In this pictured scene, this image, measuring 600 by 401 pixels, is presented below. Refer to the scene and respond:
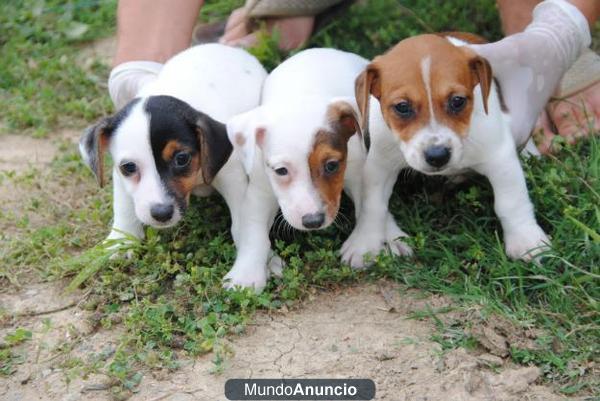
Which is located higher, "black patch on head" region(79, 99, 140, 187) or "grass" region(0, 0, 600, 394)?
"black patch on head" region(79, 99, 140, 187)

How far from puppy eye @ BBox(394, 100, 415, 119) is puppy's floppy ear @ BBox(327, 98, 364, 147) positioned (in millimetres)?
249

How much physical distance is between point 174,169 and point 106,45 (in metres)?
3.34

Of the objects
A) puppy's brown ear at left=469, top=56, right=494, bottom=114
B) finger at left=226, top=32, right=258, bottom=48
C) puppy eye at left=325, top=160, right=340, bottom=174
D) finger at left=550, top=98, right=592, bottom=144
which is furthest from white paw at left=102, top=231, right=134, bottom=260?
finger at left=550, top=98, right=592, bottom=144

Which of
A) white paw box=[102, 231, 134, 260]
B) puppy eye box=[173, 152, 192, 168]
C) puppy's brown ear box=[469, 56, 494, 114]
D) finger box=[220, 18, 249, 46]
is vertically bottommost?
finger box=[220, 18, 249, 46]

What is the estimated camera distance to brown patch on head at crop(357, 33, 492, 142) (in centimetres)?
400

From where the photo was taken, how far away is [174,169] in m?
4.30

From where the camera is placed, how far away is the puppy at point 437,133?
400cm

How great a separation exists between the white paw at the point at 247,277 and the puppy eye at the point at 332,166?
646mm

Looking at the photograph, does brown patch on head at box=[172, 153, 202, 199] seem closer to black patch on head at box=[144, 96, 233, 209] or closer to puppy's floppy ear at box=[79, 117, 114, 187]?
black patch on head at box=[144, 96, 233, 209]

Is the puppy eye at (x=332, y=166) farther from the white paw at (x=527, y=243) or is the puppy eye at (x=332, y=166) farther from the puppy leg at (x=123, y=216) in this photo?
the puppy leg at (x=123, y=216)

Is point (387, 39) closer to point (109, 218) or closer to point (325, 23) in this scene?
point (325, 23)

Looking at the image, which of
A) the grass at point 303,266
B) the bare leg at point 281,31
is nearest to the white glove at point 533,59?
the grass at point 303,266

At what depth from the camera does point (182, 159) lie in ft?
14.2

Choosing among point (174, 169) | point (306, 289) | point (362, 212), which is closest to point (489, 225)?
point (362, 212)
